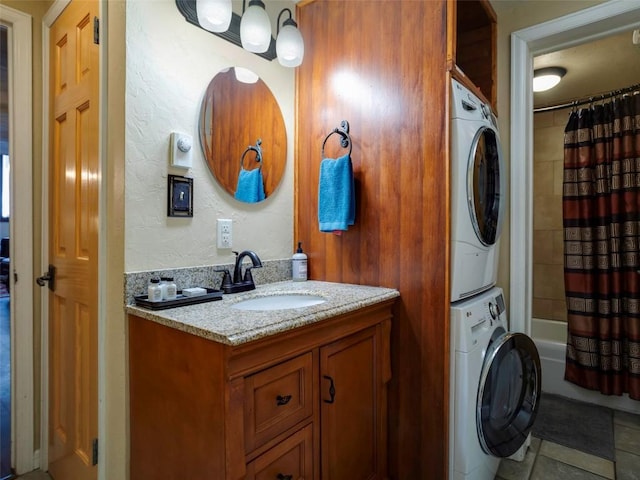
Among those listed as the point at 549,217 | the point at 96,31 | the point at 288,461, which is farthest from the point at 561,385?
the point at 96,31

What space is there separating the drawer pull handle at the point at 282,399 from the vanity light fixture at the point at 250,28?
4.46 ft

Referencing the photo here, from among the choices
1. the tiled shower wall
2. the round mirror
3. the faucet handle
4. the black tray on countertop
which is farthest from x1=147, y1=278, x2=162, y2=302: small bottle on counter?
the tiled shower wall

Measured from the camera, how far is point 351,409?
125 centimetres

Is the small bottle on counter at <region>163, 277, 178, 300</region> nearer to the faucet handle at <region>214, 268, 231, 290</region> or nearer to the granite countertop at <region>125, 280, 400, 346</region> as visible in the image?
the granite countertop at <region>125, 280, 400, 346</region>

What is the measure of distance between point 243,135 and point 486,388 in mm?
1500

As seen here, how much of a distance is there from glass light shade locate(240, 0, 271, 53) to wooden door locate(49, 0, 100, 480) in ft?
1.78

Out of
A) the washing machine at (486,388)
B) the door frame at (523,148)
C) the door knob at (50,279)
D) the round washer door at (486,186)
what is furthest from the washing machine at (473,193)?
the door knob at (50,279)

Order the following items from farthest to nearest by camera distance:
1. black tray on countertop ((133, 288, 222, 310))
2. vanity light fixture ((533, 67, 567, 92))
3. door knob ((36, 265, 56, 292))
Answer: vanity light fixture ((533, 67, 567, 92)) < door knob ((36, 265, 56, 292)) < black tray on countertop ((133, 288, 222, 310))

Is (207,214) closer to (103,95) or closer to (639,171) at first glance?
(103,95)

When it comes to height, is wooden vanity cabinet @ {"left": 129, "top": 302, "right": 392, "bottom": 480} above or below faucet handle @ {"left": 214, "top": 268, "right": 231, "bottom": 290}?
below

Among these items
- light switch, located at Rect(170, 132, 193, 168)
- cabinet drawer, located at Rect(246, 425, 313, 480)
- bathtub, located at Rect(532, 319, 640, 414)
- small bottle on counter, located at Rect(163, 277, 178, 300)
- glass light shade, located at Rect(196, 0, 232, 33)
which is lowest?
bathtub, located at Rect(532, 319, 640, 414)

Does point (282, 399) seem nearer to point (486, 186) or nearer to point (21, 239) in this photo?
point (486, 186)

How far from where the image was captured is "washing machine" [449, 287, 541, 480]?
4.36 ft

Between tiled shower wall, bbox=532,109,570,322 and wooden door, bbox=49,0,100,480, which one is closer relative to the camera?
wooden door, bbox=49,0,100,480
